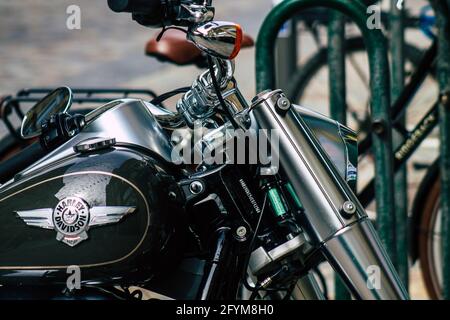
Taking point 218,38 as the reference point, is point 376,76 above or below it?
below

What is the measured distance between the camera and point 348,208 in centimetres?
183

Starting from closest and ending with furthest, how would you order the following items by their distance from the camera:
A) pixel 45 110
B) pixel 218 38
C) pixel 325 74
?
pixel 218 38 → pixel 45 110 → pixel 325 74

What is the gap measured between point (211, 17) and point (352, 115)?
375 centimetres

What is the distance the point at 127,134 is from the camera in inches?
76.7

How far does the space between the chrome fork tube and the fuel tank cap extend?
27cm

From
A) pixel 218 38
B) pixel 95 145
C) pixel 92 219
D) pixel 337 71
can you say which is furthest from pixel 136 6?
pixel 337 71

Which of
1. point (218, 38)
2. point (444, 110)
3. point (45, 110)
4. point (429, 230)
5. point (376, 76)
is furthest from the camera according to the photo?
point (429, 230)

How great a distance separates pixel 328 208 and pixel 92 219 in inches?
16.4

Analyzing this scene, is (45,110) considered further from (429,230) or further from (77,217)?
(429,230)

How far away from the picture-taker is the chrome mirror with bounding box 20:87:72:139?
2.08 metres

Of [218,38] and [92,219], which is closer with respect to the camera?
[218,38]

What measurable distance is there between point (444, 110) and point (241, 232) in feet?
4.33

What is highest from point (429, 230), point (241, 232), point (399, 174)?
point (241, 232)

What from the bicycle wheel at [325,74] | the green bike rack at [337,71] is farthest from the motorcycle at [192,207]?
the bicycle wheel at [325,74]
